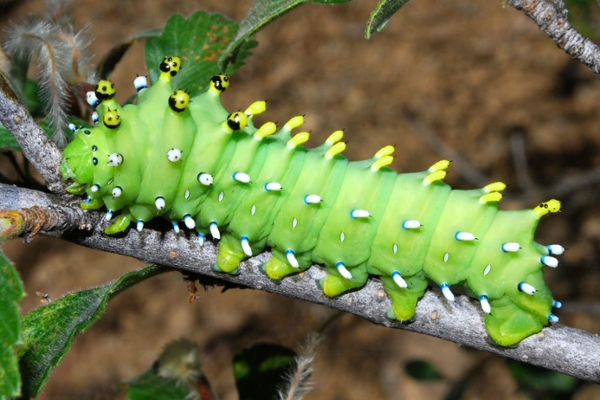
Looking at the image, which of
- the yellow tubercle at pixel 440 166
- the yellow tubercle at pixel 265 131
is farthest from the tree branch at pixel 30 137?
the yellow tubercle at pixel 440 166

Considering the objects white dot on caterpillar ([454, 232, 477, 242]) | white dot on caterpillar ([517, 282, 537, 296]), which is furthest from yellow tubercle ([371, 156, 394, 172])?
white dot on caterpillar ([517, 282, 537, 296])

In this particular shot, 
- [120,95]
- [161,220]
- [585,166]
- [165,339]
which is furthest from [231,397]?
[161,220]

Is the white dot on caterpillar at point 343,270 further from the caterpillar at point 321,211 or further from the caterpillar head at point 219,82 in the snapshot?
the caterpillar head at point 219,82

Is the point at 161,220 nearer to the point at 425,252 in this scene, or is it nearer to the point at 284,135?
the point at 284,135

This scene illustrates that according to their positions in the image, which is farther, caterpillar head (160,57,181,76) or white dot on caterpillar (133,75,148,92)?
white dot on caterpillar (133,75,148,92)

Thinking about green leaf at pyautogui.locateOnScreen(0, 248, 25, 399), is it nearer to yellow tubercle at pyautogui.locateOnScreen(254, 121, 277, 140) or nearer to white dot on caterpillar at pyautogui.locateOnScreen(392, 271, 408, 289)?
yellow tubercle at pyautogui.locateOnScreen(254, 121, 277, 140)

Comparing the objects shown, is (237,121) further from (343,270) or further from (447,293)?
(447,293)
